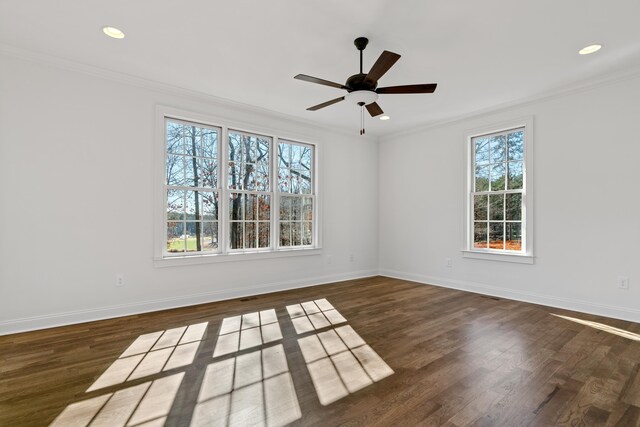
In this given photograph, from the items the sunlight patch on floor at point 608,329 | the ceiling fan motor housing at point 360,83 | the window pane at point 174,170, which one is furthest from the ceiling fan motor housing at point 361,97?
the sunlight patch on floor at point 608,329

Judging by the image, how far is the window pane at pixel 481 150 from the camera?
5.07m

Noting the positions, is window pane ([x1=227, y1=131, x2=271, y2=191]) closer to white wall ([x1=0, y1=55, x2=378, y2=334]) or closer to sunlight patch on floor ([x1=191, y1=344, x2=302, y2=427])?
white wall ([x1=0, y1=55, x2=378, y2=334])

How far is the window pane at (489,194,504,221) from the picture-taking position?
4.83m

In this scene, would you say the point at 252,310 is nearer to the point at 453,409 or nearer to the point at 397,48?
the point at 453,409

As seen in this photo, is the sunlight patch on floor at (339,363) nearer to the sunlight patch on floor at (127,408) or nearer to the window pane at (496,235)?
the sunlight patch on floor at (127,408)

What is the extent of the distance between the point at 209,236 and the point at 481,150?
14.4ft

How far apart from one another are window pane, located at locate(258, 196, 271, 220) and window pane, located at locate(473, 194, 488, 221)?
10.8 feet

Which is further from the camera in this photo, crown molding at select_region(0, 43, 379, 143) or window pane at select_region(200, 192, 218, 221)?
window pane at select_region(200, 192, 218, 221)

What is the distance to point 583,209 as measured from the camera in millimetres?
3965

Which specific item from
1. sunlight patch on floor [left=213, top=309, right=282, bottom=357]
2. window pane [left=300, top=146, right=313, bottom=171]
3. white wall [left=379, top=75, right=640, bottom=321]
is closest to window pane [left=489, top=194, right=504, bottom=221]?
white wall [left=379, top=75, right=640, bottom=321]

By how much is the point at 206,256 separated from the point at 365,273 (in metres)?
3.14

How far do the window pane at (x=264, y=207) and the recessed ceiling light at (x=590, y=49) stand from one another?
414 centimetres

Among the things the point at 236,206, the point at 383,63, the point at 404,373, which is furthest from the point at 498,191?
the point at 236,206

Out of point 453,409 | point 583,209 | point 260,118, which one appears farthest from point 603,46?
point 260,118
